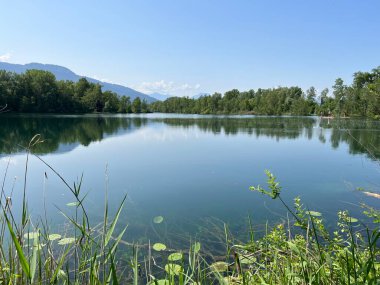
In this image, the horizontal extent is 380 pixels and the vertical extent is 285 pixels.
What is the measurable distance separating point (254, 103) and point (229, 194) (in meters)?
94.7

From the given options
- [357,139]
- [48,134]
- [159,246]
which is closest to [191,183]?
[159,246]

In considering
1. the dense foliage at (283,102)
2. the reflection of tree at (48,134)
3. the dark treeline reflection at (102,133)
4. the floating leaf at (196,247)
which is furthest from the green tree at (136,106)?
the floating leaf at (196,247)

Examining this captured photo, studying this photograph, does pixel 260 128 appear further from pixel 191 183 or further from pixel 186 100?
pixel 186 100

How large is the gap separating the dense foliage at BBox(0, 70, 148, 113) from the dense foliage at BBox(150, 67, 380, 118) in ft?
103

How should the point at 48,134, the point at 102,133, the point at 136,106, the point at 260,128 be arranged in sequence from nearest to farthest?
the point at 48,134 → the point at 102,133 → the point at 260,128 → the point at 136,106

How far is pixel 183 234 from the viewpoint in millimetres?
6121

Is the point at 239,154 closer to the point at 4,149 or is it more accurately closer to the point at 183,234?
the point at 183,234

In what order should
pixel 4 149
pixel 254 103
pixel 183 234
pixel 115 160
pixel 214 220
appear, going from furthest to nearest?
pixel 254 103, pixel 4 149, pixel 115 160, pixel 214 220, pixel 183 234

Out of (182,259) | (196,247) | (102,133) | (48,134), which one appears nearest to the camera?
(182,259)

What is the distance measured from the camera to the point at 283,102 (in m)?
93.2

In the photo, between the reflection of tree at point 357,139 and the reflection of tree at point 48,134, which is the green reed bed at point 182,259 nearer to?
the reflection of tree at point 357,139

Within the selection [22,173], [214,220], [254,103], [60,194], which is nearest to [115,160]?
[22,173]

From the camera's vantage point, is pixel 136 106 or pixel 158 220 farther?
pixel 136 106

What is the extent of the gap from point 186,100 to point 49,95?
60.0 metres
